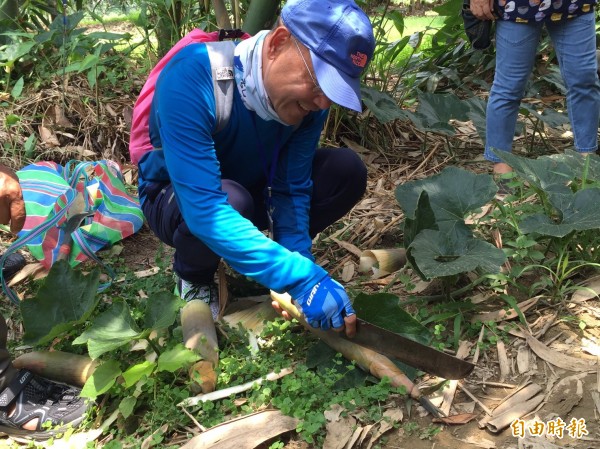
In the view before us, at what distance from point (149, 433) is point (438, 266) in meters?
0.91

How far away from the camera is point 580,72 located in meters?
2.75

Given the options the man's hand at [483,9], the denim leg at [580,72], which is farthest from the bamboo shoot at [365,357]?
the denim leg at [580,72]

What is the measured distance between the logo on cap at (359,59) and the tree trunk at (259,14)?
157cm

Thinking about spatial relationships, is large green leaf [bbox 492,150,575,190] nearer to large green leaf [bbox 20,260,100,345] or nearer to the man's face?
the man's face

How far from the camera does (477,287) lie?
2.13 m

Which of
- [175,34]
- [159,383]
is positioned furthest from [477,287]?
[175,34]

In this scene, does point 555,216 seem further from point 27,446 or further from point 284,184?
point 27,446

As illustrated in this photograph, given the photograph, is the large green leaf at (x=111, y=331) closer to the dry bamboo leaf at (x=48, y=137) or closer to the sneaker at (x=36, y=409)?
the sneaker at (x=36, y=409)

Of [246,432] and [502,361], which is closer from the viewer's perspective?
[246,432]

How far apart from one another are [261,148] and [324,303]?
57 cm

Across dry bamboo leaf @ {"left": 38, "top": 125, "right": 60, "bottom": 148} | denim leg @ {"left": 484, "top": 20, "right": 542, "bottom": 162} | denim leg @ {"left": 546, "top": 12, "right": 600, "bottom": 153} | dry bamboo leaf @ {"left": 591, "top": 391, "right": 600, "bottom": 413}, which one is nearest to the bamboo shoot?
dry bamboo leaf @ {"left": 591, "top": 391, "right": 600, "bottom": 413}

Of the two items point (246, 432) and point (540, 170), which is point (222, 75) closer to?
point (246, 432)

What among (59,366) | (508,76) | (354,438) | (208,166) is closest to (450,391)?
(354,438)

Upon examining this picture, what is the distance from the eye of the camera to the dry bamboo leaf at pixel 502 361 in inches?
72.5
